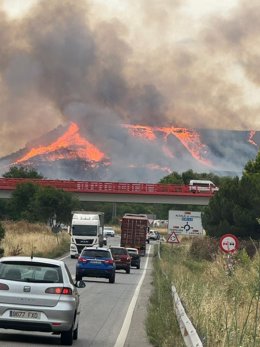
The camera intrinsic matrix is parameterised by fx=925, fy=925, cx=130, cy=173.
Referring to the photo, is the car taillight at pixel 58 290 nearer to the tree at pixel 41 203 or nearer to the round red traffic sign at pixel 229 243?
the round red traffic sign at pixel 229 243

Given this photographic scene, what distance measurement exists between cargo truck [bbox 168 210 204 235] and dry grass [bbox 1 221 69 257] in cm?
1089

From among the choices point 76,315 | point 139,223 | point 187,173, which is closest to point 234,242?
point 76,315

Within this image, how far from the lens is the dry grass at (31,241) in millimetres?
59822

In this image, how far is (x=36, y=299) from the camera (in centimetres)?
1502

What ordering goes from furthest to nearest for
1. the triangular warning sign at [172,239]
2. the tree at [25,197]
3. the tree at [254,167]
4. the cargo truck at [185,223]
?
the tree at [25,197] < the tree at [254,167] < the cargo truck at [185,223] < the triangular warning sign at [172,239]

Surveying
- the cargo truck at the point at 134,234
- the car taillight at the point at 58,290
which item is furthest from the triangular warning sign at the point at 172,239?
the cargo truck at the point at 134,234

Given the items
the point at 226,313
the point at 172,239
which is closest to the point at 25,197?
the point at 172,239

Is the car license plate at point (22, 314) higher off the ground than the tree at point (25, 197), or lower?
lower

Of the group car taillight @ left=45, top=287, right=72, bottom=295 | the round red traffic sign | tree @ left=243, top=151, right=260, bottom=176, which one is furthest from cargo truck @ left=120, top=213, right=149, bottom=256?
car taillight @ left=45, top=287, right=72, bottom=295

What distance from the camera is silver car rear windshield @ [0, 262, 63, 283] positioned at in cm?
1529

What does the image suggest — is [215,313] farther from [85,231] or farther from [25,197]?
[25,197]

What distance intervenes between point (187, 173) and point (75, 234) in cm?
11513

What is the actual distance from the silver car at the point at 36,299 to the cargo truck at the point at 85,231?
55253 millimetres

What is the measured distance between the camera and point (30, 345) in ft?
49.4
